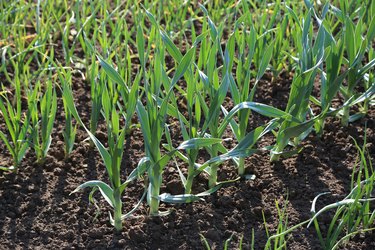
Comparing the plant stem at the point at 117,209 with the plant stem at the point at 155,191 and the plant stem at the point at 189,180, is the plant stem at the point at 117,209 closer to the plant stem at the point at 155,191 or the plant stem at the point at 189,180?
the plant stem at the point at 155,191

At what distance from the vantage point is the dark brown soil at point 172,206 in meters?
2.37

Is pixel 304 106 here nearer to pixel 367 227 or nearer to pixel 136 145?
pixel 367 227

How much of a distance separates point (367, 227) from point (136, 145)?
0.91m

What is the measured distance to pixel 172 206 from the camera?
8.23ft

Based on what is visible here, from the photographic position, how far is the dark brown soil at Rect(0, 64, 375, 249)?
237 centimetres

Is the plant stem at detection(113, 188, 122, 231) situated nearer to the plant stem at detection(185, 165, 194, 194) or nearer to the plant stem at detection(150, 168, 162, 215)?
the plant stem at detection(150, 168, 162, 215)

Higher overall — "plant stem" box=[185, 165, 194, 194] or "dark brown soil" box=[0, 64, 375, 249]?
"plant stem" box=[185, 165, 194, 194]

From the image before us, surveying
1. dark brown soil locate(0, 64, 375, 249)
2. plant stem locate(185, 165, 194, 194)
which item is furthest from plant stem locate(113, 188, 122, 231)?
plant stem locate(185, 165, 194, 194)

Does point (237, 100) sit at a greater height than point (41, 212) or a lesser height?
greater

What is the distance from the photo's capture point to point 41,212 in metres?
2.49

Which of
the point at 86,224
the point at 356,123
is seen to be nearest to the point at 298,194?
the point at 356,123

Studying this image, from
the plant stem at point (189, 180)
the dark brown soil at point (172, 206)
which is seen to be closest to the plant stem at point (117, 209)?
the dark brown soil at point (172, 206)

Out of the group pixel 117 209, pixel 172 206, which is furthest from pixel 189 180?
pixel 117 209

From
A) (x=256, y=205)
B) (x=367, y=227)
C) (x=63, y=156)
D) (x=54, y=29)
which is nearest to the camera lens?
(x=367, y=227)
